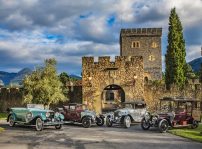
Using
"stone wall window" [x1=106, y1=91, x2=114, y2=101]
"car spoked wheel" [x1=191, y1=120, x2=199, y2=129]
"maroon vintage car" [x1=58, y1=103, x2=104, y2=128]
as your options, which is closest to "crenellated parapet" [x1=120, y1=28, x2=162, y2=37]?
"stone wall window" [x1=106, y1=91, x2=114, y2=101]

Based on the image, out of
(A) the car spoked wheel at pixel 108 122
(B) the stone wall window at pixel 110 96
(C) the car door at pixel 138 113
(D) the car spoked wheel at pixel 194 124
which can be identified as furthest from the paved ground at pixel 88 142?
(B) the stone wall window at pixel 110 96

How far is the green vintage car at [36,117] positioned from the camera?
953 inches

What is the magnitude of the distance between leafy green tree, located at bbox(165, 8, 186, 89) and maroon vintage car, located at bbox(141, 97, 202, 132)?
Answer: 89.1 ft

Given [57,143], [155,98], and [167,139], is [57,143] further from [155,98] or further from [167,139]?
[155,98]

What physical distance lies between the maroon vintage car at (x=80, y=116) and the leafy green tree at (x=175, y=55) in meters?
27.3

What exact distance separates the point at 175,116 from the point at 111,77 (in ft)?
45.0

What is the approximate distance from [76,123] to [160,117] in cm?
618

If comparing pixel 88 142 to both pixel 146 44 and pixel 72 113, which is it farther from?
pixel 146 44

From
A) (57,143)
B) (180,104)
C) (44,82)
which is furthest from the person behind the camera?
(44,82)

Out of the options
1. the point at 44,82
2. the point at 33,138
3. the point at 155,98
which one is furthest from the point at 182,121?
the point at 44,82

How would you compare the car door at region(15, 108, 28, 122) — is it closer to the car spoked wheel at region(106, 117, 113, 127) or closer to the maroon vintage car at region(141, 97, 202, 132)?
the car spoked wheel at region(106, 117, 113, 127)

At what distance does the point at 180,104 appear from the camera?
27.1 metres

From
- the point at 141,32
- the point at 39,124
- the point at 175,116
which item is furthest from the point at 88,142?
the point at 141,32

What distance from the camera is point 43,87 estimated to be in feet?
126
